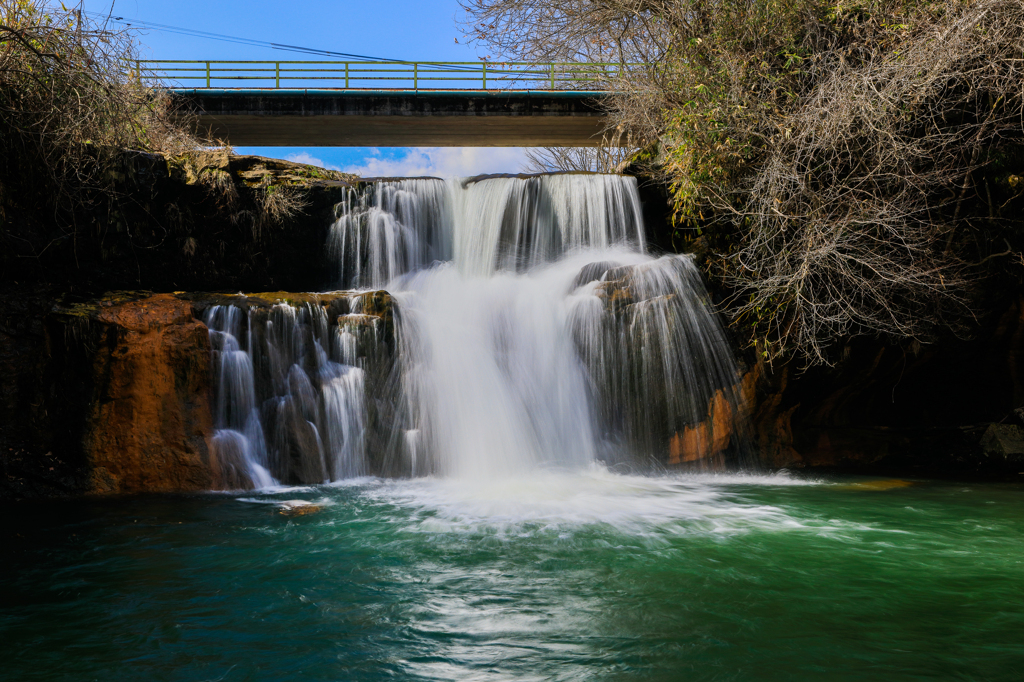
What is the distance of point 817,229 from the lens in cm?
909

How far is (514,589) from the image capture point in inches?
187

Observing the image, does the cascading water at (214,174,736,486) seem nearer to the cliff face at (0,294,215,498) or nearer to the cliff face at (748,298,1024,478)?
the cliff face at (0,294,215,498)

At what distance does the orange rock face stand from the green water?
0.79m

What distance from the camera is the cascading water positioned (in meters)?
8.83

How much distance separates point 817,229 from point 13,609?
887cm

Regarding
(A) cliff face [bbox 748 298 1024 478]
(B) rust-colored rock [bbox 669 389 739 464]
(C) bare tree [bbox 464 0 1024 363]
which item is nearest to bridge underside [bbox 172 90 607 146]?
(C) bare tree [bbox 464 0 1024 363]

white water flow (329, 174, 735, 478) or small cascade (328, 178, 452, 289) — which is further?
small cascade (328, 178, 452, 289)

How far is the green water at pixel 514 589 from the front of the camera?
3705 millimetres

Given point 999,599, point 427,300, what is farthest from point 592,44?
point 999,599

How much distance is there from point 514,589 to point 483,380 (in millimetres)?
4944

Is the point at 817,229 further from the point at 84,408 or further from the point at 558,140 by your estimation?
the point at 558,140

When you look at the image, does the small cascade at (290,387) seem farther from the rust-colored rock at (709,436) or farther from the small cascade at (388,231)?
the rust-colored rock at (709,436)

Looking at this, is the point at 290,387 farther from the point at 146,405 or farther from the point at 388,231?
the point at 388,231

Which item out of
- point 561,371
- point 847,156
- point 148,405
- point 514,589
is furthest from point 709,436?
point 148,405
